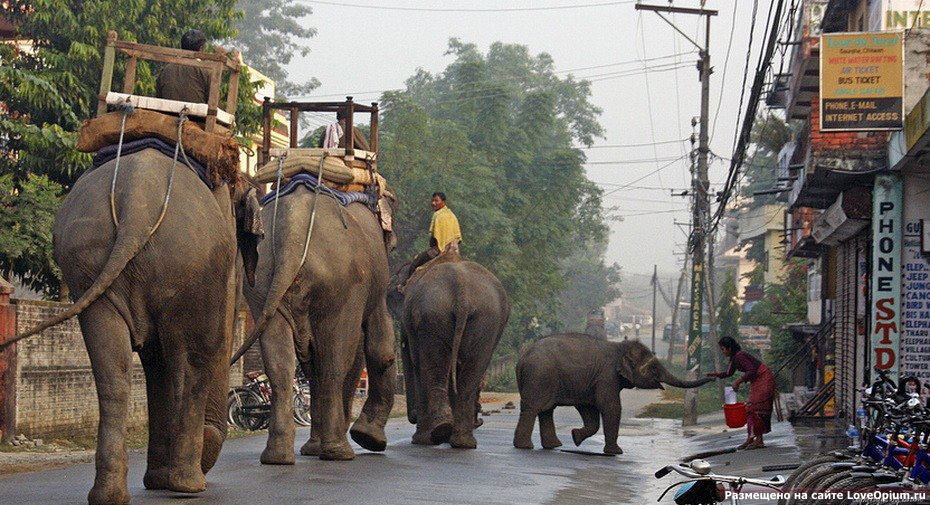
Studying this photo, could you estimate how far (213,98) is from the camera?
8.45 m

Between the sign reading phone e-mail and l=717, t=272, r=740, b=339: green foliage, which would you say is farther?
l=717, t=272, r=740, b=339: green foliage

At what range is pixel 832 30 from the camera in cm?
2919

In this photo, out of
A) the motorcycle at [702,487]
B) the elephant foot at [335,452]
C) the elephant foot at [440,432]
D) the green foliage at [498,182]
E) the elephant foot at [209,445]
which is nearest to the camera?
the motorcycle at [702,487]

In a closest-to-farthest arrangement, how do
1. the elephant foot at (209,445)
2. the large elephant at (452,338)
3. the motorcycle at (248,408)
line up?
the elephant foot at (209,445)
the large elephant at (452,338)
the motorcycle at (248,408)

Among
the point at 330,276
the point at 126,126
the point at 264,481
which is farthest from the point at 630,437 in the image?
the point at 126,126

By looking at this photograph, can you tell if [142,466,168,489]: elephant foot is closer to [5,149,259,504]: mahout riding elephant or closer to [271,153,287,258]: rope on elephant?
[5,149,259,504]: mahout riding elephant

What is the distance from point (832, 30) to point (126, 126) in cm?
2341

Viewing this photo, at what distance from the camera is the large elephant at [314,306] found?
1043cm

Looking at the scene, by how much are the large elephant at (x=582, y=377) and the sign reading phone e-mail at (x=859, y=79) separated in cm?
418

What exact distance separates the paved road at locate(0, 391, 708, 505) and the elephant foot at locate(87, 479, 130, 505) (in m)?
0.44

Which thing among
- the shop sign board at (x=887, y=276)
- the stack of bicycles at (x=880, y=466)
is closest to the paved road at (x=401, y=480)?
the stack of bicycles at (x=880, y=466)

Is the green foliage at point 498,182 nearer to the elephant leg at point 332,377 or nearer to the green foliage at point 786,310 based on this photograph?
the green foliage at point 786,310

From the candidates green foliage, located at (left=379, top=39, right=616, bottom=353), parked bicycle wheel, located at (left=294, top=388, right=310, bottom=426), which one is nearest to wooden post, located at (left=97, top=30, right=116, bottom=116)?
parked bicycle wheel, located at (left=294, top=388, right=310, bottom=426)

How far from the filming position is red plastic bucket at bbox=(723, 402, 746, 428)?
1878 centimetres
